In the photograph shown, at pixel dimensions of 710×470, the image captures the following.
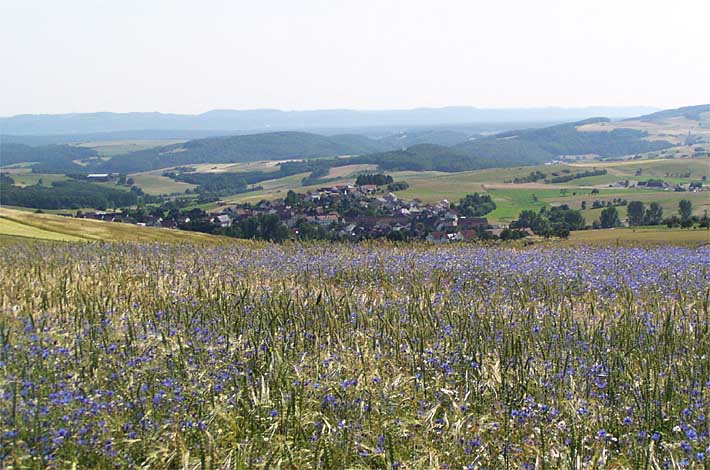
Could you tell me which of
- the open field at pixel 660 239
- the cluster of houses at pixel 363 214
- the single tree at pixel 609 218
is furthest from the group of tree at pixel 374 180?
the open field at pixel 660 239

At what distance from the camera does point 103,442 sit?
4.43 metres

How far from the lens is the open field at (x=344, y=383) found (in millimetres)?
4348

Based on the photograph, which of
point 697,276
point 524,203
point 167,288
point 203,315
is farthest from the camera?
point 524,203

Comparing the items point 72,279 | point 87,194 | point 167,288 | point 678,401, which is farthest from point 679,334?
point 87,194

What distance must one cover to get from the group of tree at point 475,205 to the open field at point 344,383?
381 feet

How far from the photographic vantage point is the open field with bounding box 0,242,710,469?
4348 millimetres

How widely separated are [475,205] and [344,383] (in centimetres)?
12816

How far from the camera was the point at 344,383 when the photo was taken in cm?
515

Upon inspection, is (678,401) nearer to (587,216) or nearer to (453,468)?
(453,468)

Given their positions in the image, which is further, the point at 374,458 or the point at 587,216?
the point at 587,216

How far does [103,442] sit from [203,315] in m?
3.29

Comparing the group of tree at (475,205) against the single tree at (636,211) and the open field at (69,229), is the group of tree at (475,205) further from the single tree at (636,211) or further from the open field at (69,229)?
the open field at (69,229)

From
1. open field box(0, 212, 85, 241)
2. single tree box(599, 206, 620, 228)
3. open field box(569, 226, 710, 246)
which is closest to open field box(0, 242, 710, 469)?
open field box(569, 226, 710, 246)

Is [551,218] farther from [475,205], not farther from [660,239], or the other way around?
[660,239]
